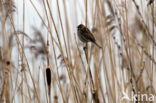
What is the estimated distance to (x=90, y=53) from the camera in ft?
3.97

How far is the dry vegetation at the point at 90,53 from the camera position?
4.06ft

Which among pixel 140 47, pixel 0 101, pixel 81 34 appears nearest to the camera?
pixel 0 101

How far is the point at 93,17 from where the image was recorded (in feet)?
4.21

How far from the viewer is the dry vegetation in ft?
4.06

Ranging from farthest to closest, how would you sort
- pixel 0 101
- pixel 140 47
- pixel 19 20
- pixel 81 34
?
pixel 19 20 < pixel 140 47 < pixel 81 34 < pixel 0 101

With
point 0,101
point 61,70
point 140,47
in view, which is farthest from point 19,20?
point 140,47

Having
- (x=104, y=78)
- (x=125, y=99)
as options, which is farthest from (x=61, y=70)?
(x=125, y=99)

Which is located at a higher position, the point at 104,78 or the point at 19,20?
the point at 19,20

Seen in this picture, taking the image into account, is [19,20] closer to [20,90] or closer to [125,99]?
[20,90]

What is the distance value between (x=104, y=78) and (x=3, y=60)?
1.50 feet

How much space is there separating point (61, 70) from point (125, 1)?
451 millimetres

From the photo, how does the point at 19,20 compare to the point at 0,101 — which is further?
the point at 19,20

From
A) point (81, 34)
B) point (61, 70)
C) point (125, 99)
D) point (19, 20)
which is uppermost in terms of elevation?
point (19, 20)

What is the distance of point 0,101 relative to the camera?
114 centimetres
